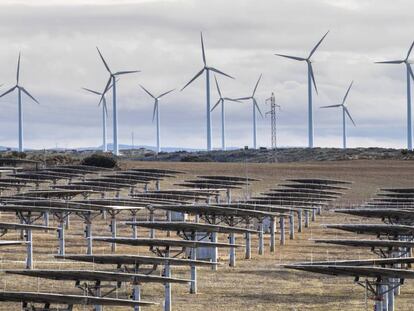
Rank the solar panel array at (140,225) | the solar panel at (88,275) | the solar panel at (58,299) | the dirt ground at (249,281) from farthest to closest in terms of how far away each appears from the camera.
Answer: the dirt ground at (249,281) < the solar panel array at (140,225) < the solar panel at (88,275) < the solar panel at (58,299)

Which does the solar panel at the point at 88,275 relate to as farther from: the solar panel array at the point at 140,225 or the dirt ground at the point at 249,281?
the dirt ground at the point at 249,281

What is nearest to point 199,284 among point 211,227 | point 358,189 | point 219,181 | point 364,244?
point 211,227

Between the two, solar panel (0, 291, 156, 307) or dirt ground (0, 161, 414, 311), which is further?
dirt ground (0, 161, 414, 311)

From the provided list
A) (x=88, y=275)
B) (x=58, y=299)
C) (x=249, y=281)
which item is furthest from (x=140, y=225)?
(x=58, y=299)

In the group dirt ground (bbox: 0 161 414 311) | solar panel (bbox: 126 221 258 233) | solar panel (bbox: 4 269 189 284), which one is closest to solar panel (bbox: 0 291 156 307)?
solar panel (bbox: 4 269 189 284)

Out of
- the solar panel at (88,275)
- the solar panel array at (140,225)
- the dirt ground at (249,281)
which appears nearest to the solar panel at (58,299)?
the solar panel array at (140,225)

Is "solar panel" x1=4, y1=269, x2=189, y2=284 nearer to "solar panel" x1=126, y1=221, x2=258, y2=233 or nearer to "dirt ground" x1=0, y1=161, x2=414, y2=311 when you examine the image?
"dirt ground" x1=0, y1=161, x2=414, y2=311

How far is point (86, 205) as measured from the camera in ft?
300

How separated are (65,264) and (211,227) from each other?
13679mm

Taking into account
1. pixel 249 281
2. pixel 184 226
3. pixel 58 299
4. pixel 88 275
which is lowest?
pixel 249 281

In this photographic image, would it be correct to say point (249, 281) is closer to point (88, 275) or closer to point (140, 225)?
point (140, 225)

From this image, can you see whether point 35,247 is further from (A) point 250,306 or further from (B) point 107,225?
(A) point 250,306

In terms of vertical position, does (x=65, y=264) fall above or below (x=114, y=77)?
below

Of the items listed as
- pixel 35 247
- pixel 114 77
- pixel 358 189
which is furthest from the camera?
pixel 114 77
